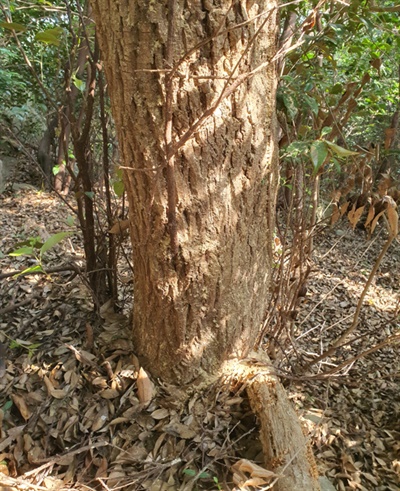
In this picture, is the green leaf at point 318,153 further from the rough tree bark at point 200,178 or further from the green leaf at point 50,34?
the green leaf at point 50,34

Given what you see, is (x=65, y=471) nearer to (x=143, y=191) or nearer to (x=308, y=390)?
(x=143, y=191)

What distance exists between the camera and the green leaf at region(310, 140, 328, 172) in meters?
1.13

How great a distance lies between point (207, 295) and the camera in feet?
4.75

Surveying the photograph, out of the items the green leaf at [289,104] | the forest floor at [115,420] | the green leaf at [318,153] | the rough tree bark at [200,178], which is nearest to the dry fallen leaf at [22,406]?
the forest floor at [115,420]

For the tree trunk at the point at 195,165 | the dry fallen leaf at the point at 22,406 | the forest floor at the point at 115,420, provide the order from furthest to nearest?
the dry fallen leaf at the point at 22,406 < the forest floor at the point at 115,420 < the tree trunk at the point at 195,165

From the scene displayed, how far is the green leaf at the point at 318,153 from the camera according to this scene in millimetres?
1128

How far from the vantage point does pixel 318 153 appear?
1.15m

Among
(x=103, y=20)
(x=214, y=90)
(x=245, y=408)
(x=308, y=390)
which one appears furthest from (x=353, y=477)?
(x=103, y=20)

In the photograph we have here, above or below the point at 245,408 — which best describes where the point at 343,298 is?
below

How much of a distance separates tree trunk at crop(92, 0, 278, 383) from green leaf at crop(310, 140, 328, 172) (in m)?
0.23

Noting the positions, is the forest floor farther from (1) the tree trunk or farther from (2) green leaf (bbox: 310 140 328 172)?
(2) green leaf (bbox: 310 140 328 172)

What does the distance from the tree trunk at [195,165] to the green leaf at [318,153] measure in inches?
9.2

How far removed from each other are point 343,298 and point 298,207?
2.23m

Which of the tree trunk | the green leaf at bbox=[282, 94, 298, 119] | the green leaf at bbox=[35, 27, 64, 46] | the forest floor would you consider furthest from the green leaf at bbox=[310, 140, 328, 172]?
the green leaf at bbox=[35, 27, 64, 46]
